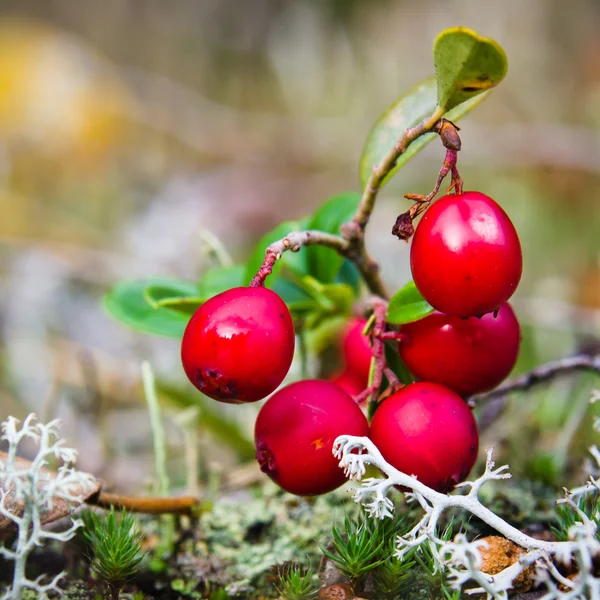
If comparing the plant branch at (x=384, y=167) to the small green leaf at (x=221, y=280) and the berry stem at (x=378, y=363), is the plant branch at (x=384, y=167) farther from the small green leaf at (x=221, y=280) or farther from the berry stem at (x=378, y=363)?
the small green leaf at (x=221, y=280)

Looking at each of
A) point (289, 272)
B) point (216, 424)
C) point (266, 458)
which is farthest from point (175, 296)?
point (216, 424)

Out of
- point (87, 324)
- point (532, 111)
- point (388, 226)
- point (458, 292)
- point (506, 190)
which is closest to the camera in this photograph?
point (458, 292)

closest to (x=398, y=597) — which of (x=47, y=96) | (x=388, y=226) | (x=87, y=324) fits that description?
(x=87, y=324)

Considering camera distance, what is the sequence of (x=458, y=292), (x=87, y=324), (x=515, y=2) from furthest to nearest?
(x=515, y=2) < (x=87, y=324) < (x=458, y=292)

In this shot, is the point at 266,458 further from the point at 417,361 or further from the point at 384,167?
the point at 384,167

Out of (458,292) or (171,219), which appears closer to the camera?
(458,292)

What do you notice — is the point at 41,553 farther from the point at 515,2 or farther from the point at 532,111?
the point at 515,2
